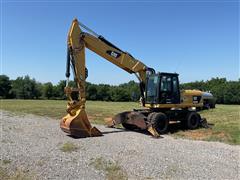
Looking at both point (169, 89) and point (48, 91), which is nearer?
point (169, 89)

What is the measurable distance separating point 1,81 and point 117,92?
3277cm

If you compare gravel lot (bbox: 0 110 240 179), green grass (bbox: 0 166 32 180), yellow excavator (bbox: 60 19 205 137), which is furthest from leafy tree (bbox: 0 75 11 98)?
green grass (bbox: 0 166 32 180)

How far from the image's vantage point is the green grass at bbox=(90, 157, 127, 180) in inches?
306

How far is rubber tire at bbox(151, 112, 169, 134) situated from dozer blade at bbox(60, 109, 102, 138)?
2763mm

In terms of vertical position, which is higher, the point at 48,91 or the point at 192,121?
the point at 48,91

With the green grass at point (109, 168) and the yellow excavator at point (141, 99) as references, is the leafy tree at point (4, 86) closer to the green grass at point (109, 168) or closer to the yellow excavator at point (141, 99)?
the yellow excavator at point (141, 99)

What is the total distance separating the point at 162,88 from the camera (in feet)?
52.3

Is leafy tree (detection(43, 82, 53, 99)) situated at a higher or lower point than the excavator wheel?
higher

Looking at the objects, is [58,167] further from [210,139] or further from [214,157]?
[210,139]

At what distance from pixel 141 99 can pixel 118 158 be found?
297 inches

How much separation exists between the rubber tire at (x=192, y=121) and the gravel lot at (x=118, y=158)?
423 centimetres

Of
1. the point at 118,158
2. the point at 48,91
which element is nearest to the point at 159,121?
the point at 118,158

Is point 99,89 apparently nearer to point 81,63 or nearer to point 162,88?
point 162,88

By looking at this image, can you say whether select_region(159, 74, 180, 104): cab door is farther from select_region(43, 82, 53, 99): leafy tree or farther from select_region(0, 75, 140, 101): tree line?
select_region(43, 82, 53, 99): leafy tree
